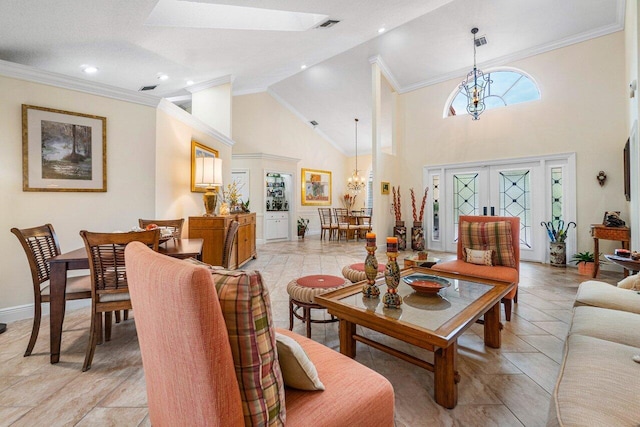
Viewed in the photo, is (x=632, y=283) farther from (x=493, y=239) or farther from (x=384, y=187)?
(x=384, y=187)

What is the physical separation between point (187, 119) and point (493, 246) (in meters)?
4.12

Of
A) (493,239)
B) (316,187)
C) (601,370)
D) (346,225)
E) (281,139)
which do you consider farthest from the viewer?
(316,187)

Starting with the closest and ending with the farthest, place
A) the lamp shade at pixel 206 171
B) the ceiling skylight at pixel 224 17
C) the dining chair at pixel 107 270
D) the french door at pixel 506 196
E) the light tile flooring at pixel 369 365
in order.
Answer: the light tile flooring at pixel 369 365
the dining chair at pixel 107 270
the ceiling skylight at pixel 224 17
the lamp shade at pixel 206 171
the french door at pixel 506 196

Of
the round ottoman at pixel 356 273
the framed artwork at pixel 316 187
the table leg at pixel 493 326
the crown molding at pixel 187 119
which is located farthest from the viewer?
the framed artwork at pixel 316 187

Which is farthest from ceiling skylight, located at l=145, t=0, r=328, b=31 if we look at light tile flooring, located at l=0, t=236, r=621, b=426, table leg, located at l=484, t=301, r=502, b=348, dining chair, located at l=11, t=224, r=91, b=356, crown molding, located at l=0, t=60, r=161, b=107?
table leg, located at l=484, t=301, r=502, b=348

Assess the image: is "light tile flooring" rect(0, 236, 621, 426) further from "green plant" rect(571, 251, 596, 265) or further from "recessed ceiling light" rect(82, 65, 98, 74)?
"recessed ceiling light" rect(82, 65, 98, 74)

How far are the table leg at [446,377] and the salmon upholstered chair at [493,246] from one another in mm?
1397

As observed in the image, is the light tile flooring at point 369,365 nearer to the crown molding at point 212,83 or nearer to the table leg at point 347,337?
the table leg at point 347,337

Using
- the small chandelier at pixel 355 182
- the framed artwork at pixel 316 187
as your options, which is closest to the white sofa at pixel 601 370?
the framed artwork at pixel 316 187

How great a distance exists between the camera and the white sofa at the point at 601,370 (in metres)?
0.83

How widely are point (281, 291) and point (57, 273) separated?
205 cm

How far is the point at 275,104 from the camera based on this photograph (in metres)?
8.15

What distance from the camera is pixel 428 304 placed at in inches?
68.4

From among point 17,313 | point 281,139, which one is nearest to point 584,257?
point 17,313
